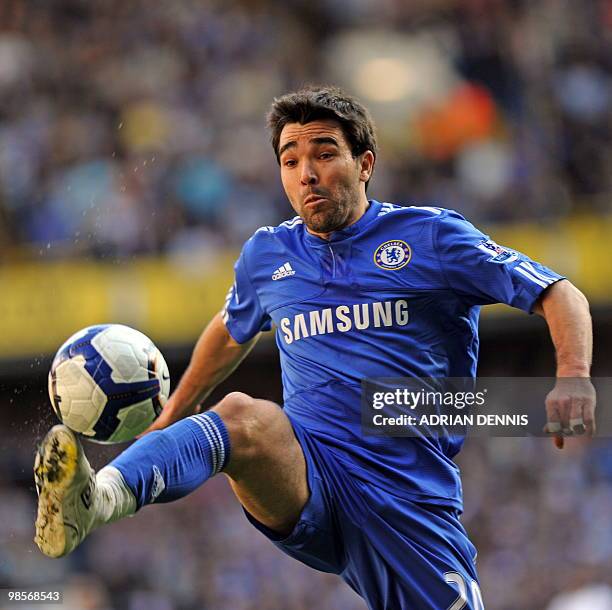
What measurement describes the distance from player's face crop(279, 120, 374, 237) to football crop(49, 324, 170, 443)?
0.83 meters

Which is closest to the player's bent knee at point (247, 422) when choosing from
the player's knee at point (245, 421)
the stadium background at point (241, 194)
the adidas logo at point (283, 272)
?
the player's knee at point (245, 421)

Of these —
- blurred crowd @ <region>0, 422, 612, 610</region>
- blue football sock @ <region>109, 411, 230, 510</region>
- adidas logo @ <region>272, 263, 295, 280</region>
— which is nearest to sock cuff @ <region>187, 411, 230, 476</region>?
blue football sock @ <region>109, 411, 230, 510</region>

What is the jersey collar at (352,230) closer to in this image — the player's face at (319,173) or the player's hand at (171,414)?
the player's face at (319,173)

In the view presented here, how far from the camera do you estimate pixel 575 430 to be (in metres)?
3.97

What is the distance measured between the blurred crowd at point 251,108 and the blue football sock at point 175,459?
8.11 meters

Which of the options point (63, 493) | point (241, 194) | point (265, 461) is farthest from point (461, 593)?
point (241, 194)

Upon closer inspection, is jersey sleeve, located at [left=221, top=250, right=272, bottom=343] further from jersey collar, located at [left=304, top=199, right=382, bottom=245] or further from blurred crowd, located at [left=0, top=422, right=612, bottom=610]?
blurred crowd, located at [left=0, top=422, right=612, bottom=610]

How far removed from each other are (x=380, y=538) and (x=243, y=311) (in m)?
1.22

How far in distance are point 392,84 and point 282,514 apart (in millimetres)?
10084

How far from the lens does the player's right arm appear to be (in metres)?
5.38

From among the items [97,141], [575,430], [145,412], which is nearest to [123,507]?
[145,412]

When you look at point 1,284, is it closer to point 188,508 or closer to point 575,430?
point 188,508

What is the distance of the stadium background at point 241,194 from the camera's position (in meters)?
11.5

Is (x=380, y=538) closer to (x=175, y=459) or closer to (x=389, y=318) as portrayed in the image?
(x=389, y=318)
